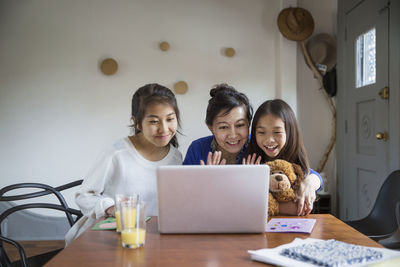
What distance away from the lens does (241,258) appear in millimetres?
870

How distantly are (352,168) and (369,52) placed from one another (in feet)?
3.20

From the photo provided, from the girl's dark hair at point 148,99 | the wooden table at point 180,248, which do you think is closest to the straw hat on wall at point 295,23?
the girl's dark hair at point 148,99

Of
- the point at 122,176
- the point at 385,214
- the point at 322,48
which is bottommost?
the point at 385,214

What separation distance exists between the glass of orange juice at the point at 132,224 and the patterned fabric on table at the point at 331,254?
1.17 ft

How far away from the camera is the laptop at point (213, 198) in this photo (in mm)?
1038

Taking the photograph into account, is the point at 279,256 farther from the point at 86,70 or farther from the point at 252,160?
the point at 86,70

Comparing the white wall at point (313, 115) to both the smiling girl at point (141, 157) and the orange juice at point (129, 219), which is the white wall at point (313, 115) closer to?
the smiling girl at point (141, 157)

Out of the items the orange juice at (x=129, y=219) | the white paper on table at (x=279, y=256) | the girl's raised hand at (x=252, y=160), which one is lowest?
the white paper on table at (x=279, y=256)

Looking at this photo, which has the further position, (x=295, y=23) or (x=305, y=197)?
(x=295, y=23)

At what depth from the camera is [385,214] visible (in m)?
1.93

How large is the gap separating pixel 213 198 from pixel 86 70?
289 cm

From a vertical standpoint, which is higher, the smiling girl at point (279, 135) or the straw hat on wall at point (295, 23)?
the straw hat on wall at point (295, 23)

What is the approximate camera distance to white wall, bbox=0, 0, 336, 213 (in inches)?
141

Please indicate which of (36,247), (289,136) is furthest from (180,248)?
(36,247)
